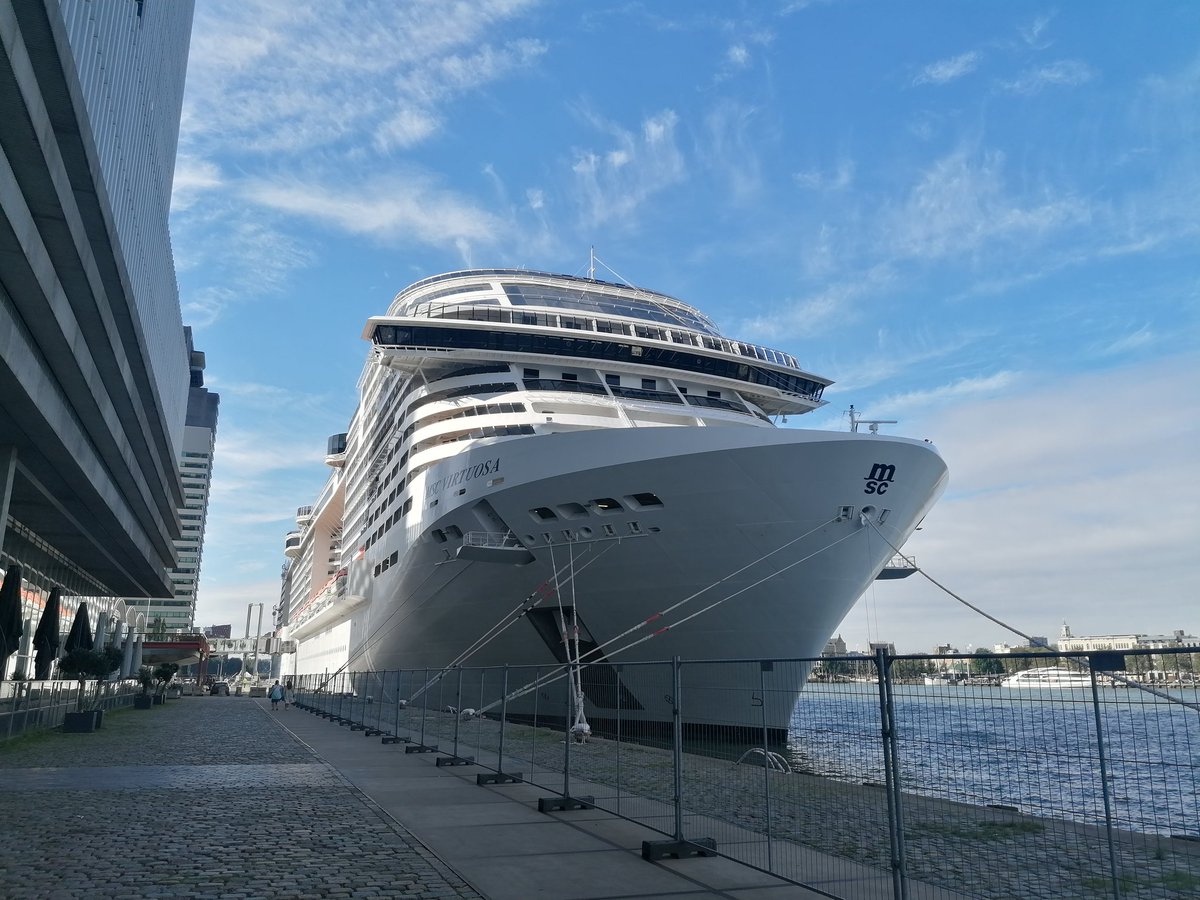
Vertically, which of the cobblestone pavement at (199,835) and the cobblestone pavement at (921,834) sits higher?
the cobblestone pavement at (921,834)

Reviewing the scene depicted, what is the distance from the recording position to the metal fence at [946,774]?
514 cm

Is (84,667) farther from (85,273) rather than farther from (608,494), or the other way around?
(608,494)

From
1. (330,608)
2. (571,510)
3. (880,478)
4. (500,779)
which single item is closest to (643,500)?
(571,510)

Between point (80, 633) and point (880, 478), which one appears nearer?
point (880, 478)

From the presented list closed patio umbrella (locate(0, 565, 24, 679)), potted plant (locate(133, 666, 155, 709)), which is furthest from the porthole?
potted plant (locate(133, 666, 155, 709))

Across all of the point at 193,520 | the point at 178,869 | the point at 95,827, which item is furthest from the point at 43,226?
the point at 193,520

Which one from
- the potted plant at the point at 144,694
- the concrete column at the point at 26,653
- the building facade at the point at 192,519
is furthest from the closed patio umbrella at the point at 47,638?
the building facade at the point at 192,519

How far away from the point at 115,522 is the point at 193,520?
113475 mm

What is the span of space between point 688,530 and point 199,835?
12.6m

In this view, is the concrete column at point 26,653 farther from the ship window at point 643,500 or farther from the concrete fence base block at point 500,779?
the concrete fence base block at point 500,779

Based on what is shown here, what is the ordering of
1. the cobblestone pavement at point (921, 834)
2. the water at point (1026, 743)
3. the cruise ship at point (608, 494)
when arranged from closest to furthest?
the water at point (1026, 743) → the cobblestone pavement at point (921, 834) → the cruise ship at point (608, 494)

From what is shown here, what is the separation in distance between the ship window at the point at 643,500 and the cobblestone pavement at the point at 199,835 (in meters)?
8.22

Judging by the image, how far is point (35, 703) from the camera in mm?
20594

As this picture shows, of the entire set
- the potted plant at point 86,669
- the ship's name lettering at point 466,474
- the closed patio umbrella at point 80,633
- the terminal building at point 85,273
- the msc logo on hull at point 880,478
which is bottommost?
the potted plant at point 86,669
